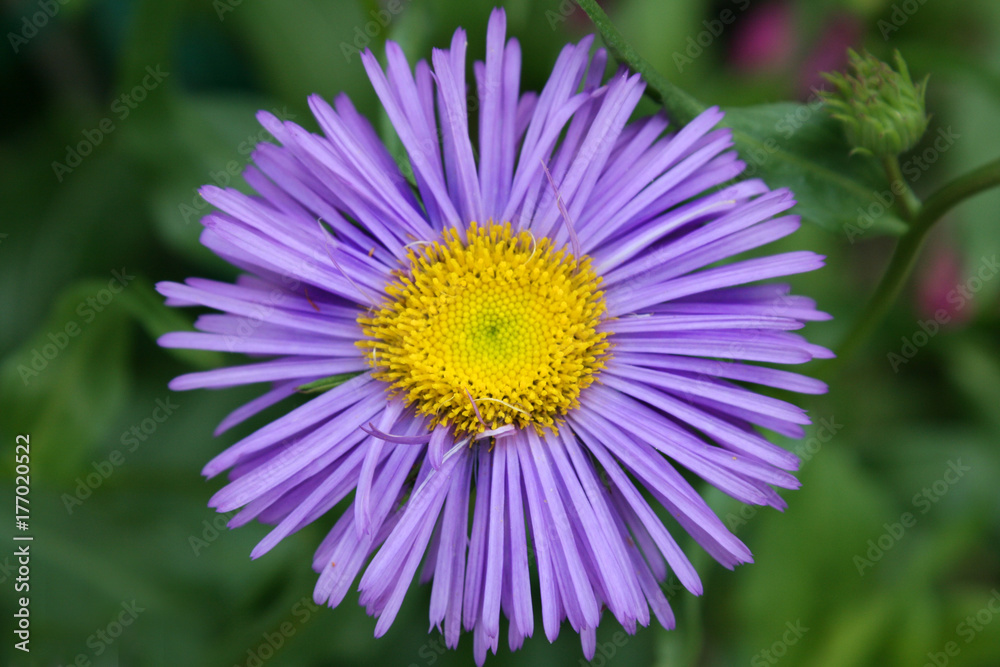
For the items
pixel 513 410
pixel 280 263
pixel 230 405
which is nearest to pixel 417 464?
pixel 513 410

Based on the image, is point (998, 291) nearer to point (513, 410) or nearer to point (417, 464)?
point (513, 410)

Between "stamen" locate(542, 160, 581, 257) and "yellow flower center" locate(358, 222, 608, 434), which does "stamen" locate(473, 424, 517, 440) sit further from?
"stamen" locate(542, 160, 581, 257)

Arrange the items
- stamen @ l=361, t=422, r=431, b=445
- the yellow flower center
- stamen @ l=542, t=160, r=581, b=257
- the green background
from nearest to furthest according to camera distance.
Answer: stamen @ l=361, t=422, r=431, b=445
stamen @ l=542, t=160, r=581, b=257
the yellow flower center
the green background

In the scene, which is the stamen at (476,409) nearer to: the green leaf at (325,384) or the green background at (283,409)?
the green leaf at (325,384)

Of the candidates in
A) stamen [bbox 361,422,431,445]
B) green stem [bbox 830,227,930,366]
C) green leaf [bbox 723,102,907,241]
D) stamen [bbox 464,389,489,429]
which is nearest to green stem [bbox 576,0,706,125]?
green leaf [bbox 723,102,907,241]

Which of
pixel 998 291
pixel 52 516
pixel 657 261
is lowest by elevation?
pixel 998 291

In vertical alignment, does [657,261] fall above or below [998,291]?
above
